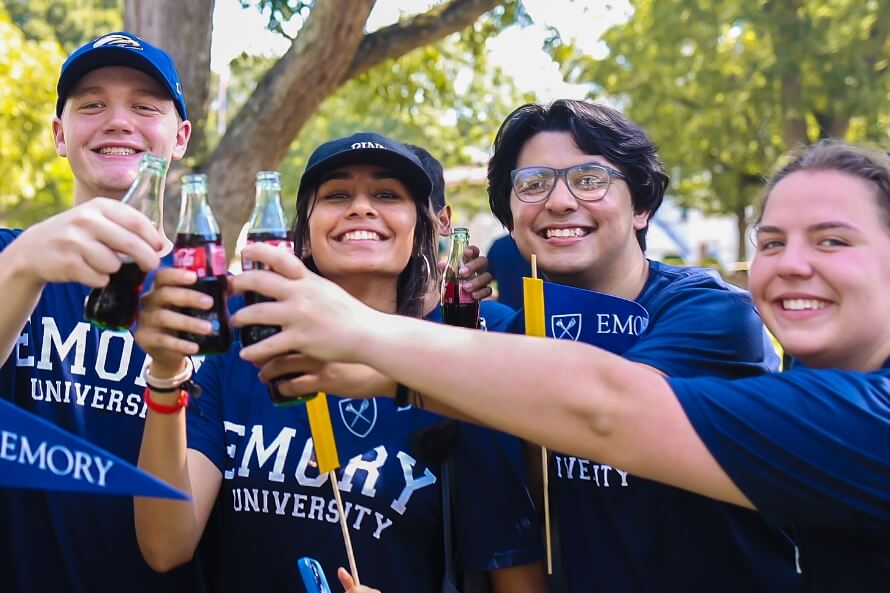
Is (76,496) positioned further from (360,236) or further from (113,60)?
(113,60)

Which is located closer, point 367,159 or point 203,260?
point 203,260

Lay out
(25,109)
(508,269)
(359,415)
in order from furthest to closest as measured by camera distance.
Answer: (25,109), (508,269), (359,415)

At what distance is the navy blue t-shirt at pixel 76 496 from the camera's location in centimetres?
267

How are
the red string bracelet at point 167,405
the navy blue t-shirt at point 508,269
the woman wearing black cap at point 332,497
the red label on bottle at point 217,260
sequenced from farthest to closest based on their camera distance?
the navy blue t-shirt at point 508,269
the woman wearing black cap at point 332,497
the red string bracelet at point 167,405
the red label on bottle at point 217,260

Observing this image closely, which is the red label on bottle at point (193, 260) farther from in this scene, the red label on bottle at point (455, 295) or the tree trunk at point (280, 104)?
the tree trunk at point (280, 104)

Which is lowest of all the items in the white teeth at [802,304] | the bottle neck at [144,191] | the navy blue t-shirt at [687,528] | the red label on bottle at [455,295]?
the navy blue t-shirt at [687,528]

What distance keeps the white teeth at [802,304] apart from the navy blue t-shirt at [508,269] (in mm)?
2642

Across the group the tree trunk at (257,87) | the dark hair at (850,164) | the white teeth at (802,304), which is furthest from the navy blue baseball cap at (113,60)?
the tree trunk at (257,87)

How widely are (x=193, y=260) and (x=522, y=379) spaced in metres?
0.81

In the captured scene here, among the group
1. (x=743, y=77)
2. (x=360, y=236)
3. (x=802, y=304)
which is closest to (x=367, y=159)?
(x=360, y=236)

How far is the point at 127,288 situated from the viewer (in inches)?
76.8

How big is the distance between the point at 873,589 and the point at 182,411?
166cm

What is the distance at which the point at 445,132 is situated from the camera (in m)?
17.4

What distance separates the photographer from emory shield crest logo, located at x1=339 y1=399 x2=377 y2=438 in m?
2.60
